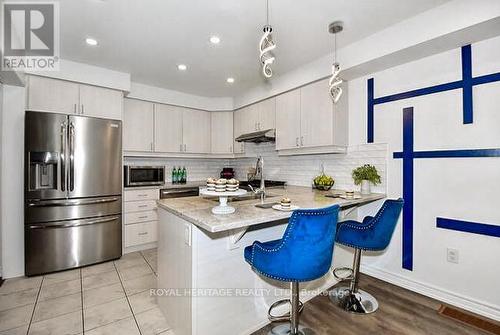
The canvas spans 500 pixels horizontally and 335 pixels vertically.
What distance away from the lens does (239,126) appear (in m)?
4.54

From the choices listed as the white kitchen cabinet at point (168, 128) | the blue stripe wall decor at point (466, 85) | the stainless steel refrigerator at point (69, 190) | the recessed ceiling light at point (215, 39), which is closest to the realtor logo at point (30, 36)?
the stainless steel refrigerator at point (69, 190)

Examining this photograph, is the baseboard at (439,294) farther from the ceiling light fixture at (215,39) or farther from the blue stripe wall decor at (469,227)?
the ceiling light fixture at (215,39)

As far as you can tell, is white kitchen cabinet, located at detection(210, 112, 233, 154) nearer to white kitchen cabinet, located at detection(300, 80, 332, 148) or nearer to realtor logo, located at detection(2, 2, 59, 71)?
white kitchen cabinet, located at detection(300, 80, 332, 148)

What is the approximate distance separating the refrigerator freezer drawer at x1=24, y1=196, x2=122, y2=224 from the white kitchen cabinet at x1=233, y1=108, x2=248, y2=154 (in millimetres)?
2234

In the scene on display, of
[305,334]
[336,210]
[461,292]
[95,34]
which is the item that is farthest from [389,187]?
[95,34]

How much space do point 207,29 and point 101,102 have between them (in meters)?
1.98

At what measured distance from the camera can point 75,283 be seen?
8.68 feet

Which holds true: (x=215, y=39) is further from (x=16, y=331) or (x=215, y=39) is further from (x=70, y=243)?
(x=16, y=331)

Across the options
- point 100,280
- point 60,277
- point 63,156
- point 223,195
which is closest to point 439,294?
point 223,195

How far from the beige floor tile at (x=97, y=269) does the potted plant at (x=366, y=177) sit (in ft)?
10.9

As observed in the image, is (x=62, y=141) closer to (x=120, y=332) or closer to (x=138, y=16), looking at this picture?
(x=138, y=16)

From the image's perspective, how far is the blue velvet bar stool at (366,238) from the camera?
6.66 feet

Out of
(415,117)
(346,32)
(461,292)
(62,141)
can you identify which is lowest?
(461,292)

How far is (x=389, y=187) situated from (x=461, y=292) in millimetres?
1148
